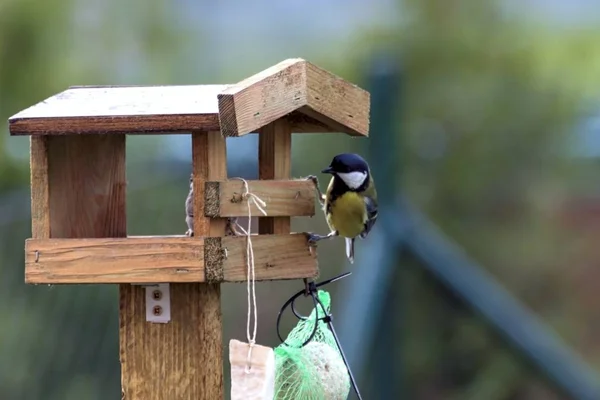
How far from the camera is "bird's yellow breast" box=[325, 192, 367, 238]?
5.89ft

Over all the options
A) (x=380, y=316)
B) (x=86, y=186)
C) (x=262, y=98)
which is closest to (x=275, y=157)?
(x=262, y=98)

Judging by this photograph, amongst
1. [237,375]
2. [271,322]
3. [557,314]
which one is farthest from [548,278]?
[237,375]

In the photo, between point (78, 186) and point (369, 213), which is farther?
point (369, 213)

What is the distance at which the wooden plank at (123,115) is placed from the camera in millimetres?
1352

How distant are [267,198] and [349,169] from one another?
1.03 ft

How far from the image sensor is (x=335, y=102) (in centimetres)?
149

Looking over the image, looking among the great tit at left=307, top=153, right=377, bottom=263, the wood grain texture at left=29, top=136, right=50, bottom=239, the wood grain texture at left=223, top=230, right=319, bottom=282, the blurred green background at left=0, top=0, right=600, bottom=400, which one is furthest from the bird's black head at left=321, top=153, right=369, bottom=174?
the blurred green background at left=0, top=0, right=600, bottom=400

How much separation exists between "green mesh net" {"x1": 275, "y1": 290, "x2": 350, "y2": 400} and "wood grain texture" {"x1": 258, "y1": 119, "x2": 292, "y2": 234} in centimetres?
15

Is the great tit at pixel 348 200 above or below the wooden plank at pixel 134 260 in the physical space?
above

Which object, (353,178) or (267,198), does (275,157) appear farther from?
(353,178)

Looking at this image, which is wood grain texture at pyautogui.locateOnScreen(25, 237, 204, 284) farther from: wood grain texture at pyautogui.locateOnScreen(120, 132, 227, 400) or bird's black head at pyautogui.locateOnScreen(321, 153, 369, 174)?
bird's black head at pyautogui.locateOnScreen(321, 153, 369, 174)

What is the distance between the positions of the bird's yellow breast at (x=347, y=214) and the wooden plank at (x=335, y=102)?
0.82 ft

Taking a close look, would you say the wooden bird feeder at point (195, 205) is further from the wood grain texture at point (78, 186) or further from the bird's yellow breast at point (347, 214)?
the bird's yellow breast at point (347, 214)

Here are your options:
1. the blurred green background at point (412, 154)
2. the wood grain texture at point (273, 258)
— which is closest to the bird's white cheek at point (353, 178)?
the wood grain texture at point (273, 258)
